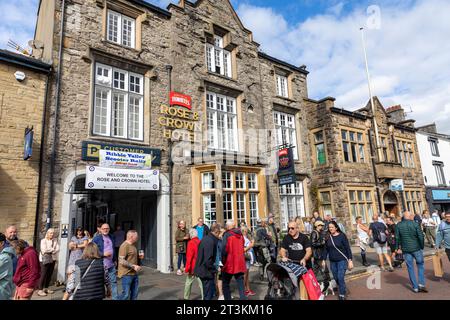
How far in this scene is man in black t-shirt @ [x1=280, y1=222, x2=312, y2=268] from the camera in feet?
19.5

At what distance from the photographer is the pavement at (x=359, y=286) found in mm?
6688

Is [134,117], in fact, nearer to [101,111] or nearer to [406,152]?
[101,111]

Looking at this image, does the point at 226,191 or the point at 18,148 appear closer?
the point at 18,148

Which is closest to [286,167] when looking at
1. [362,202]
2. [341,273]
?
[362,202]

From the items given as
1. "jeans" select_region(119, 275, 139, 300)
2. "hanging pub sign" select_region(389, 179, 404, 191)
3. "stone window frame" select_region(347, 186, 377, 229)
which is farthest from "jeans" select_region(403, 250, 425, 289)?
"hanging pub sign" select_region(389, 179, 404, 191)

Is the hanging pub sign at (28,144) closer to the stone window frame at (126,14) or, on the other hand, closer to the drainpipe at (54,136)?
the drainpipe at (54,136)

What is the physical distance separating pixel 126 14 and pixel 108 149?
234 inches

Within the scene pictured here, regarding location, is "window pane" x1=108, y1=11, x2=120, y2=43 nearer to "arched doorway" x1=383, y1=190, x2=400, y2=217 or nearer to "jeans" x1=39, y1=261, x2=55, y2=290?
"jeans" x1=39, y1=261, x2=55, y2=290

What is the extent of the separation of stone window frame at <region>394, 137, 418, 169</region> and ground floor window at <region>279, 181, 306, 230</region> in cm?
1009

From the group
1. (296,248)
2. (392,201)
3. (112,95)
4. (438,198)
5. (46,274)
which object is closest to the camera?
(296,248)

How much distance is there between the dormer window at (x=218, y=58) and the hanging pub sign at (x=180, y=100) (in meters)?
2.55

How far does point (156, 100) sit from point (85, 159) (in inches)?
146

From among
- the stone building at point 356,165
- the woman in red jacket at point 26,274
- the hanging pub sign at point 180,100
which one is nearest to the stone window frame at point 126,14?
the hanging pub sign at point 180,100

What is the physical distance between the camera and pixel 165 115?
11812 mm
